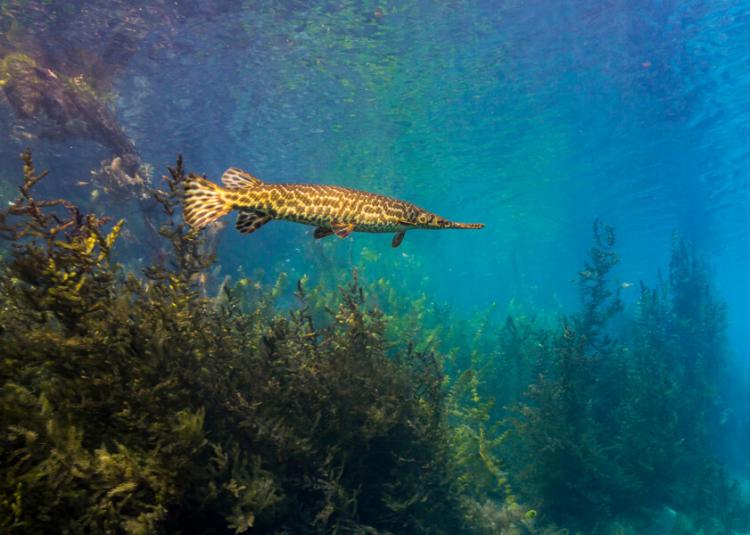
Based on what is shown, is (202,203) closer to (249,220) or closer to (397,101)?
(249,220)

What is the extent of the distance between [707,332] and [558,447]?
40.3 feet

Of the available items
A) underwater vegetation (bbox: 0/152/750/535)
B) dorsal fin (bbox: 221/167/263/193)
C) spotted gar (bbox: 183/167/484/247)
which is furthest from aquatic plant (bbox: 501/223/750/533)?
dorsal fin (bbox: 221/167/263/193)

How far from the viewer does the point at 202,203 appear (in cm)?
439

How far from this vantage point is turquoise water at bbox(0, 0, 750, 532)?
49.5ft

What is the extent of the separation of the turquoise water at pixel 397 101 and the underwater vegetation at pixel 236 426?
24.4ft

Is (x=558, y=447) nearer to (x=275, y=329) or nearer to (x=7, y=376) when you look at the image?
(x=275, y=329)

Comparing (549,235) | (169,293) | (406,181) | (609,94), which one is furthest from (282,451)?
(549,235)

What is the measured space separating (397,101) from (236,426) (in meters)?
19.3

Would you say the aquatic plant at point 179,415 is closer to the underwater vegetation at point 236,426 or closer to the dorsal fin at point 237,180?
the underwater vegetation at point 236,426

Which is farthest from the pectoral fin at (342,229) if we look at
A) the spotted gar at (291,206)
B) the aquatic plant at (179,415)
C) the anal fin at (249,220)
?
the aquatic plant at (179,415)

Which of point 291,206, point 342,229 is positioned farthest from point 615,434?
point 291,206

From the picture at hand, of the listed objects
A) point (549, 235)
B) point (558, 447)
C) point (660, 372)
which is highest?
point (549, 235)

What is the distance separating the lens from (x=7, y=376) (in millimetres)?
3660

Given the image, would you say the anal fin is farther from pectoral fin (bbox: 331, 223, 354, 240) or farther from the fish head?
the fish head
